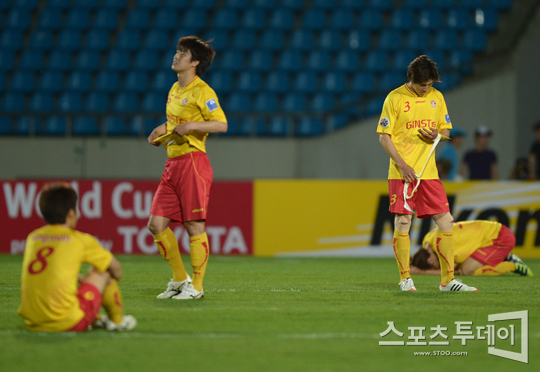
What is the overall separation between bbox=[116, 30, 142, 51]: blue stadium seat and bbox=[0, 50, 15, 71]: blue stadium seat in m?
2.14

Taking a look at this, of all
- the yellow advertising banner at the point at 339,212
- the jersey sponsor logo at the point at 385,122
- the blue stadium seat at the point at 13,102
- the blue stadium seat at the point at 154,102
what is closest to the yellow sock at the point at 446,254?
the jersey sponsor logo at the point at 385,122

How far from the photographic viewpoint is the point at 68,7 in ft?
50.1

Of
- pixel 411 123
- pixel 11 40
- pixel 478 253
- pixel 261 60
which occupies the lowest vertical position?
pixel 478 253

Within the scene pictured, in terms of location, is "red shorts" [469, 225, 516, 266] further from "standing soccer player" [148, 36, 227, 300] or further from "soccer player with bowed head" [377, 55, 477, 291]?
"standing soccer player" [148, 36, 227, 300]

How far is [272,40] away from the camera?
15.0 m

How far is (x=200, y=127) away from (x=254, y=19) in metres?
10.6

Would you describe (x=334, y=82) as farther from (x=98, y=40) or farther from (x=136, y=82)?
(x=98, y=40)

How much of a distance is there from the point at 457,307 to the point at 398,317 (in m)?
0.61

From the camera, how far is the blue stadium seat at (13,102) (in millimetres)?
14125

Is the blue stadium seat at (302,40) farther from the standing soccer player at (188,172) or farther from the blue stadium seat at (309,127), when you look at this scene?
the standing soccer player at (188,172)

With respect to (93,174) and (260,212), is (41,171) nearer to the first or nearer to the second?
(93,174)

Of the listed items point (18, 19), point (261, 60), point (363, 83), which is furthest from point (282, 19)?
point (18, 19)

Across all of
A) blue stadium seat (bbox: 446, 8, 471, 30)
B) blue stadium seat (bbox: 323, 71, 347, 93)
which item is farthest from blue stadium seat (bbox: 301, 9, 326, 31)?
blue stadium seat (bbox: 446, 8, 471, 30)

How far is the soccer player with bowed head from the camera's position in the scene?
18.6ft
